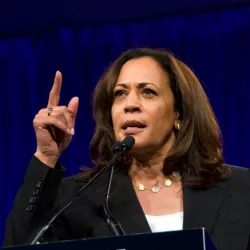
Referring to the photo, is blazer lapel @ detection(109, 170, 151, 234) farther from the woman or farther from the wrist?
the wrist

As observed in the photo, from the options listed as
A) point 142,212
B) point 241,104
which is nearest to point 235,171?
point 142,212

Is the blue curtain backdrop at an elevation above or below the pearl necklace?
above

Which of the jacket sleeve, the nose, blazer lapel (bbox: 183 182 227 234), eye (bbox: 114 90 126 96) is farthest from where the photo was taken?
eye (bbox: 114 90 126 96)

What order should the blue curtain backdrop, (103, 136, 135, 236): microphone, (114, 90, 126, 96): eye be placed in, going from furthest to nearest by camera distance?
the blue curtain backdrop → (114, 90, 126, 96): eye → (103, 136, 135, 236): microphone

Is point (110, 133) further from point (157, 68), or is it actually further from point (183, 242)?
point (183, 242)

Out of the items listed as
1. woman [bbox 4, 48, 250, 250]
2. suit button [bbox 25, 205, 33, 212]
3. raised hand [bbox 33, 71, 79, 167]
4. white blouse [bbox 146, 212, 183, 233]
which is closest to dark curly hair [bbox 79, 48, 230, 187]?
woman [bbox 4, 48, 250, 250]

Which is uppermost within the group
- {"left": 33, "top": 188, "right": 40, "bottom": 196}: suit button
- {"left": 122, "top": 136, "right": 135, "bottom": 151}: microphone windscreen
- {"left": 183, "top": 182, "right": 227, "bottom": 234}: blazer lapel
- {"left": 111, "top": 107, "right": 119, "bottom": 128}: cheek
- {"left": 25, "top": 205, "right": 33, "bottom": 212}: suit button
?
{"left": 111, "top": 107, "right": 119, "bottom": 128}: cheek

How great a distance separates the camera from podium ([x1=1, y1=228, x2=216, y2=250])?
44.9 inches

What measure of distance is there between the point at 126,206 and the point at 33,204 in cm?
29

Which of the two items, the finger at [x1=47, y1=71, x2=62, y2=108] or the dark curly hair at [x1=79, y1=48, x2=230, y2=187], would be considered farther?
the dark curly hair at [x1=79, y1=48, x2=230, y2=187]

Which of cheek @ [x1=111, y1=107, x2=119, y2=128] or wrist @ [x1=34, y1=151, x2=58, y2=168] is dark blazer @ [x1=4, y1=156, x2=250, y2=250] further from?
cheek @ [x1=111, y1=107, x2=119, y2=128]

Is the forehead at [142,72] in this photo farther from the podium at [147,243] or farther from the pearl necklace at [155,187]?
the podium at [147,243]

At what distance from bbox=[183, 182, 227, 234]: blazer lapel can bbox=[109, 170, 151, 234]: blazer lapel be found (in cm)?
12

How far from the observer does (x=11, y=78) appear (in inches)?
153
